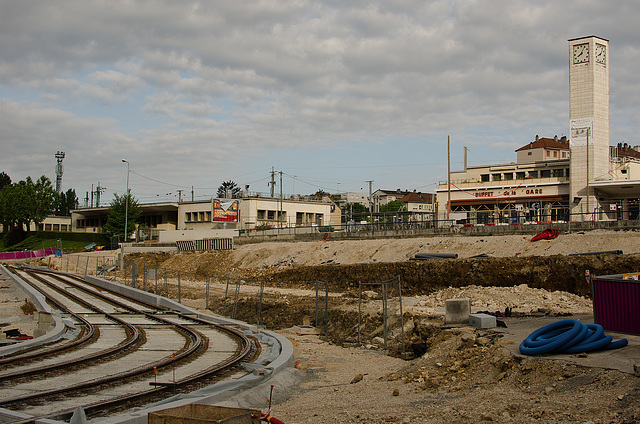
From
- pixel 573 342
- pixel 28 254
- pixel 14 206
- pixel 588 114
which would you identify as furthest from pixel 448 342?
pixel 14 206

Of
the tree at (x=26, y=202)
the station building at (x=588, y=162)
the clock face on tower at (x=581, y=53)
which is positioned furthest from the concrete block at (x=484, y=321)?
the tree at (x=26, y=202)

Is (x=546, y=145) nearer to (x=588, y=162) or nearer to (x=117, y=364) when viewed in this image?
(x=588, y=162)

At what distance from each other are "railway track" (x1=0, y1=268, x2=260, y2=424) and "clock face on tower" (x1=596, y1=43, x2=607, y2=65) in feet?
166

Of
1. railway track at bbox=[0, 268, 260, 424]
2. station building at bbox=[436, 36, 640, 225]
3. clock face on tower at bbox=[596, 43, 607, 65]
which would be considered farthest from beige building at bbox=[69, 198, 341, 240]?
railway track at bbox=[0, 268, 260, 424]

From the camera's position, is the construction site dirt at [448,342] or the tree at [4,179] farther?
the tree at [4,179]

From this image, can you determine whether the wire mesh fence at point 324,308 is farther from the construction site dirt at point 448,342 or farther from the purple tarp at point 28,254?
the purple tarp at point 28,254

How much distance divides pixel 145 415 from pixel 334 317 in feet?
47.9

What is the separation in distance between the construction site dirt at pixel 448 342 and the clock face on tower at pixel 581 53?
27071mm

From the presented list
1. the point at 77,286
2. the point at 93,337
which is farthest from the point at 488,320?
the point at 77,286

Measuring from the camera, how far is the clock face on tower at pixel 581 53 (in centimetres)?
5556

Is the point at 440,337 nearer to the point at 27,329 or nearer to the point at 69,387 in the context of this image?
the point at 69,387

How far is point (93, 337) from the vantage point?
1745cm

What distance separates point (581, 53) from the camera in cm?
5597

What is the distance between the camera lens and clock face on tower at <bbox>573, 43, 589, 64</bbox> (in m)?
55.6
